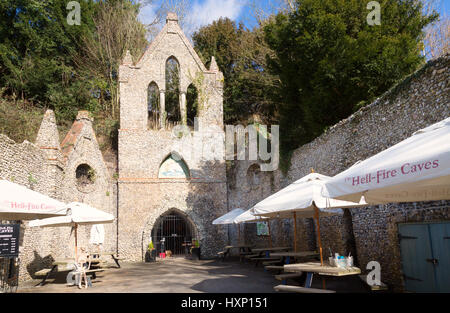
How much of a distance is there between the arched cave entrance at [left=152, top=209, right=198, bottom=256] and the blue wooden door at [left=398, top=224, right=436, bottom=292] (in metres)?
11.4

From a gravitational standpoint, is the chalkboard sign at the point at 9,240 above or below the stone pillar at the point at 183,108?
below

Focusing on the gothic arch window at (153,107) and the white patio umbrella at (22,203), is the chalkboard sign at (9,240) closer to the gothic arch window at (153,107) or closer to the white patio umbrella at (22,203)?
the white patio umbrella at (22,203)

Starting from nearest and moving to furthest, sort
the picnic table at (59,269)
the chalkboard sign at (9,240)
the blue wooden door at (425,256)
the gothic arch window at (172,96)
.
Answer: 1. the blue wooden door at (425,256)
2. the chalkboard sign at (9,240)
3. the picnic table at (59,269)
4. the gothic arch window at (172,96)

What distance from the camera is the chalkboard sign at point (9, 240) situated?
7.21 m

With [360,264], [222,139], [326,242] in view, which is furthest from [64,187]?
[360,264]

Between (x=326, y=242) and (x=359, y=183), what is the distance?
27.4 feet

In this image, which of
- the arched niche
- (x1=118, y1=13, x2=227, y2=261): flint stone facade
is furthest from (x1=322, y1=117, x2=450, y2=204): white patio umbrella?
the arched niche

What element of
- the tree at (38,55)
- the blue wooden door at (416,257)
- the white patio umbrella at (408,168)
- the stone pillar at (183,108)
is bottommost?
the blue wooden door at (416,257)

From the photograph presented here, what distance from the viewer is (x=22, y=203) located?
5.16 m

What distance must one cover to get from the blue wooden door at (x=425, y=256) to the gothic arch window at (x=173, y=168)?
1194 cm

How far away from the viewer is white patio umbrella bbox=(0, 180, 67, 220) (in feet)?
16.1

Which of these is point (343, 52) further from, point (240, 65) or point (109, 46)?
point (109, 46)

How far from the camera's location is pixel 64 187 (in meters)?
13.3

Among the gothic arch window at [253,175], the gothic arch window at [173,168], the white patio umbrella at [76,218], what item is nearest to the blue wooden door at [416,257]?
the white patio umbrella at [76,218]
